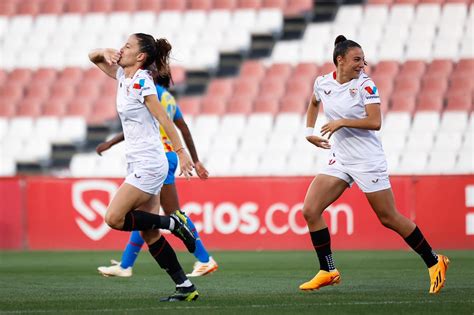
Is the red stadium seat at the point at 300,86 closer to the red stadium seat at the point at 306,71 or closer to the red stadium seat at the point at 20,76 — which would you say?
the red stadium seat at the point at 306,71

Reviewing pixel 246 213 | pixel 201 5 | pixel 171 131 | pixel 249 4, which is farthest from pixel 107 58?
pixel 201 5

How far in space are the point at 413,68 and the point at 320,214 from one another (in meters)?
13.1

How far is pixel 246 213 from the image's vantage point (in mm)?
16266

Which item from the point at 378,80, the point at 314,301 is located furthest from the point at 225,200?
the point at 314,301

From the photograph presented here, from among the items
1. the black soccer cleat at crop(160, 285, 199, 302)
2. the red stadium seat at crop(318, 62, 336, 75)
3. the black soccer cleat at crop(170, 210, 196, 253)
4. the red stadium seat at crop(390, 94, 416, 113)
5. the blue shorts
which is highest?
the red stadium seat at crop(318, 62, 336, 75)

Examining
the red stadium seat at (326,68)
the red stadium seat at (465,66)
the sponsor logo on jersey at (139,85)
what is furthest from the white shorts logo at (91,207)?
the red stadium seat at (465,66)

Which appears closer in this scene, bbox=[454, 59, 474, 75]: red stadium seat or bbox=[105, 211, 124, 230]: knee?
bbox=[105, 211, 124, 230]: knee

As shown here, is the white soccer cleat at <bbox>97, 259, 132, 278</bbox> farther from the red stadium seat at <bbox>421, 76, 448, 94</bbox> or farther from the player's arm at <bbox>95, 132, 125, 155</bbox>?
the red stadium seat at <bbox>421, 76, 448, 94</bbox>

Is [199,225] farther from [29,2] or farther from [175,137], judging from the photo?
[29,2]

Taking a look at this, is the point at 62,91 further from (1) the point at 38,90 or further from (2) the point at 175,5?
(2) the point at 175,5

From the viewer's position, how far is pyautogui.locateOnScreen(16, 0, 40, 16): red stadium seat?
26.1m

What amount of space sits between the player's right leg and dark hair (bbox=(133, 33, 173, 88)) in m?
1.68

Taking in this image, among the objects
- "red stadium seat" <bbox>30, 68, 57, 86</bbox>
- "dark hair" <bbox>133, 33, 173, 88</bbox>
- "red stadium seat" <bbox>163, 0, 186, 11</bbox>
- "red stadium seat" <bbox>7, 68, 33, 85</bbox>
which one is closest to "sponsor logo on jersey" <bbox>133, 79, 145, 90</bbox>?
"dark hair" <bbox>133, 33, 173, 88</bbox>

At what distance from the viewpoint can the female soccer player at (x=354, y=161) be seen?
9.04 meters
